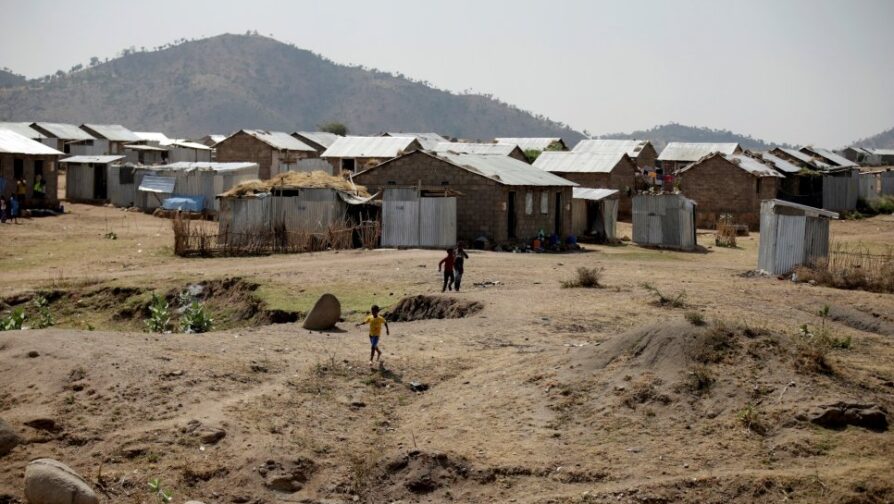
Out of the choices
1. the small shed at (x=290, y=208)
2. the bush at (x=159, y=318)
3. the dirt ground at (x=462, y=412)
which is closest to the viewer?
the dirt ground at (x=462, y=412)

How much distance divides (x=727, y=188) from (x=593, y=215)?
422 inches

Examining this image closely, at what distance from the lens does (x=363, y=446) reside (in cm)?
1302

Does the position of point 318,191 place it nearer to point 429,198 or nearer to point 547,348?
point 429,198

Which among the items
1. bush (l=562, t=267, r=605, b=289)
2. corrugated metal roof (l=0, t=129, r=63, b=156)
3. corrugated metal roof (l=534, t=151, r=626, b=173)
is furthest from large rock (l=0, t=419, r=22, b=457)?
corrugated metal roof (l=534, t=151, r=626, b=173)

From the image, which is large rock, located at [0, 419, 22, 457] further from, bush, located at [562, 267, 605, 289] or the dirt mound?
bush, located at [562, 267, 605, 289]

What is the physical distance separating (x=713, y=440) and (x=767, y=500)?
1312 millimetres

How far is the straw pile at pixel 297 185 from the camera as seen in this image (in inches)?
1345

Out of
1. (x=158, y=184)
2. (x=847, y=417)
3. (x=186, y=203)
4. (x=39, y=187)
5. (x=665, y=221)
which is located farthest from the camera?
(x=158, y=184)

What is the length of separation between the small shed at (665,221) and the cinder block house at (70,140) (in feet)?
129

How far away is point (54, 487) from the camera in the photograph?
11.2 metres

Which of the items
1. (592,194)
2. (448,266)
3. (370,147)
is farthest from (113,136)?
(448,266)

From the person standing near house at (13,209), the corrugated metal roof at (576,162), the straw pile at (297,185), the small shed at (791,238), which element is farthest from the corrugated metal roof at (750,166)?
the person standing near house at (13,209)

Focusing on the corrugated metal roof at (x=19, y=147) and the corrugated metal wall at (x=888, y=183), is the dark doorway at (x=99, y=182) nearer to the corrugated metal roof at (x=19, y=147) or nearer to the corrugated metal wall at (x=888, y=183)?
the corrugated metal roof at (x=19, y=147)

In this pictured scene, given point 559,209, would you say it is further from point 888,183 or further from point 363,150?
point 888,183
